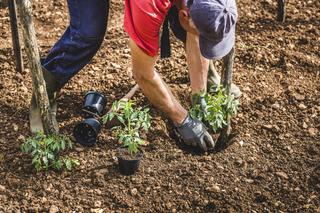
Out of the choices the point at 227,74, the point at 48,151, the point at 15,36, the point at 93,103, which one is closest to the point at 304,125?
the point at 227,74

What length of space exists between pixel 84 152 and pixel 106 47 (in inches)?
49.6

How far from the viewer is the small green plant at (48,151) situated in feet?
10.7

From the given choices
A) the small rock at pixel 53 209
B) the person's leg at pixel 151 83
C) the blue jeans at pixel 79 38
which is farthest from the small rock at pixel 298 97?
the small rock at pixel 53 209

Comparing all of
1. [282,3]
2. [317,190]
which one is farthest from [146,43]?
[282,3]

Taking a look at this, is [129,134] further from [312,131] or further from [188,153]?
[312,131]

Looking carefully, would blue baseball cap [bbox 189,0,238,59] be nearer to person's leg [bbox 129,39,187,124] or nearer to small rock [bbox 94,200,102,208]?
person's leg [bbox 129,39,187,124]

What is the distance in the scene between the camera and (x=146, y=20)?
2.93 meters

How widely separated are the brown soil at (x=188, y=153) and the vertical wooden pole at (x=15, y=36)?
93 mm

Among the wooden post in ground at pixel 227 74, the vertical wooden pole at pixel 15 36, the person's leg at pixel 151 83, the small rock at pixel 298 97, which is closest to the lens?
the person's leg at pixel 151 83

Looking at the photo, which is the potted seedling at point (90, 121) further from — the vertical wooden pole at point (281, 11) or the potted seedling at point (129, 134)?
the vertical wooden pole at point (281, 11)

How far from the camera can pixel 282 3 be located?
4.80m

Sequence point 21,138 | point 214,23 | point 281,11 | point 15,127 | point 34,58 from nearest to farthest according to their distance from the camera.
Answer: point 214,23 → point 34,58 → point 21,138 → point 15,127 → point 281,11

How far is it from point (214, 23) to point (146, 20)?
0.36 metres

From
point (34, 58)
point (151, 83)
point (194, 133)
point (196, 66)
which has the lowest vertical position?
point (194, 133)
